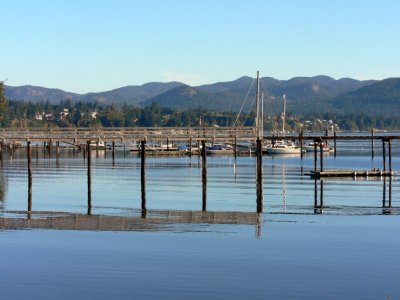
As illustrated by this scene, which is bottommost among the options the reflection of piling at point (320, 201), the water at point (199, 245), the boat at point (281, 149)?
the water at point (199, 245)

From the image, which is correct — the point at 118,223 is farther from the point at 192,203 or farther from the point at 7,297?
the point at 7,297

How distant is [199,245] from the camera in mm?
38000

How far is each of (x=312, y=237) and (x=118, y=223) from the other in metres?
9.81

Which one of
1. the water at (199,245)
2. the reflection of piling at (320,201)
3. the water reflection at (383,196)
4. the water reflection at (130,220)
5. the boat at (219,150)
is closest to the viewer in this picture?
the water at (199,245)

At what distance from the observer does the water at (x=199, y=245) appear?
98.6 ft

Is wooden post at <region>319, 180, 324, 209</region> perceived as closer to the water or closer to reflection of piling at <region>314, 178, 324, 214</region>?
reflection of piling at <region>314, 178, 324, 214</region>

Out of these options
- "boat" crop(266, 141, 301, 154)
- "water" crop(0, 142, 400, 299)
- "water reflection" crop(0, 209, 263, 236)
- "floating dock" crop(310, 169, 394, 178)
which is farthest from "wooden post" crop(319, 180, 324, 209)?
"boat" crop(266, 141, 301, 154)

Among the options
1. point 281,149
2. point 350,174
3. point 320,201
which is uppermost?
point 281,149

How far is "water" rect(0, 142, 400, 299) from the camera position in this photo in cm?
3005

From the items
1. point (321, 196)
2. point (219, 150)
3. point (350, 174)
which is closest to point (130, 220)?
point (321, 196)

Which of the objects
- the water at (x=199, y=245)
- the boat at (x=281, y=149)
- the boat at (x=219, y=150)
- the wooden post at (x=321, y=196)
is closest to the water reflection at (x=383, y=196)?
the wooden post at (x=321, y=196)

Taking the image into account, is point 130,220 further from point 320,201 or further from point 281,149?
point 281,149

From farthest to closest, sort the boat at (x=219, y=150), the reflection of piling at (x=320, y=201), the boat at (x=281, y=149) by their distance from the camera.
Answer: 1. the boat at (x=281, y=149)
2. the boat at (x=219, y=150)
3. the reflection of piling at (x=320, y=201)

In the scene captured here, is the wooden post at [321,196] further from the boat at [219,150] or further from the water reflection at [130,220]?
the boat at [219,150]
